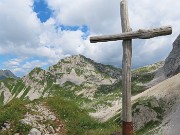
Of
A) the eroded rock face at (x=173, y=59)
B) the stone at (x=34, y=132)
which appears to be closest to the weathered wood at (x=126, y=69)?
the stone at (x=34, y=132)

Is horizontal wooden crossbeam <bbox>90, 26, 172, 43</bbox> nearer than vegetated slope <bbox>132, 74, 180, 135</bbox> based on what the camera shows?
Yes

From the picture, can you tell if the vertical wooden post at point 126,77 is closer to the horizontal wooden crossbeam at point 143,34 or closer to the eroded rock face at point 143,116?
the horizontal wooden crossbeam at point 143,34

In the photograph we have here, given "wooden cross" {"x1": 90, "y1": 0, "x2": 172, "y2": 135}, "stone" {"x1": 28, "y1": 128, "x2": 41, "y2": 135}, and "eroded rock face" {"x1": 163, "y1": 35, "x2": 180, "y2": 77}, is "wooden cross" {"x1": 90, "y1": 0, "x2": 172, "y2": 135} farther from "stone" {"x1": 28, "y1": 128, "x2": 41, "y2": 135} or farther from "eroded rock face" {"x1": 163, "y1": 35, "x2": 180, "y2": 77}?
"eroded rock face" {"x1": 163, "y1": 35, "x2": 180, "y2": 77}

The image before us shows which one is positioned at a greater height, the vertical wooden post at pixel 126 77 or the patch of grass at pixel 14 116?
the vertical wooden post at pixel 126 77

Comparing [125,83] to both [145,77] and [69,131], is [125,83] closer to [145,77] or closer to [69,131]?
[69,131]

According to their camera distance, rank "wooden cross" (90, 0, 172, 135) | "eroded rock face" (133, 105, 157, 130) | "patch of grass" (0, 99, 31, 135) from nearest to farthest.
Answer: "wooden cross" (90, 0, 172, 135) < "patch of grass" (0, 99, 31, 135) < "eroded rock face" (133, 105, 157, 130)

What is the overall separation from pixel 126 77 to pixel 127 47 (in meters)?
1.31

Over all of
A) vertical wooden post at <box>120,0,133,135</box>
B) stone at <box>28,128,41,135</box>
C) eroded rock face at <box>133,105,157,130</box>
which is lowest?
stone at <box>28,128,41,135</box>

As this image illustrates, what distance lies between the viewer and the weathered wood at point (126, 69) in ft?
44.7

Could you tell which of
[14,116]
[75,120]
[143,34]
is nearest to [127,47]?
[143,34]

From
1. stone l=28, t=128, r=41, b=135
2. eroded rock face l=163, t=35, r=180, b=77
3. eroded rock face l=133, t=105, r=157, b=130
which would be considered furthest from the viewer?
eroded rock face l=163, t=35, r=180, b=77

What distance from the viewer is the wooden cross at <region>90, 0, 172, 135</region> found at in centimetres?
1362

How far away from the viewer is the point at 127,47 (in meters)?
14.0

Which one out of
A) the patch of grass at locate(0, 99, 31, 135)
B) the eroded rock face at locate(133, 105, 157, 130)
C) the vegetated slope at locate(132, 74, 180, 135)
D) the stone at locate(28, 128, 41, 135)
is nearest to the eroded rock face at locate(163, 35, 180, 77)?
the vegetated slope at locate(132, 74, 180, 135)
